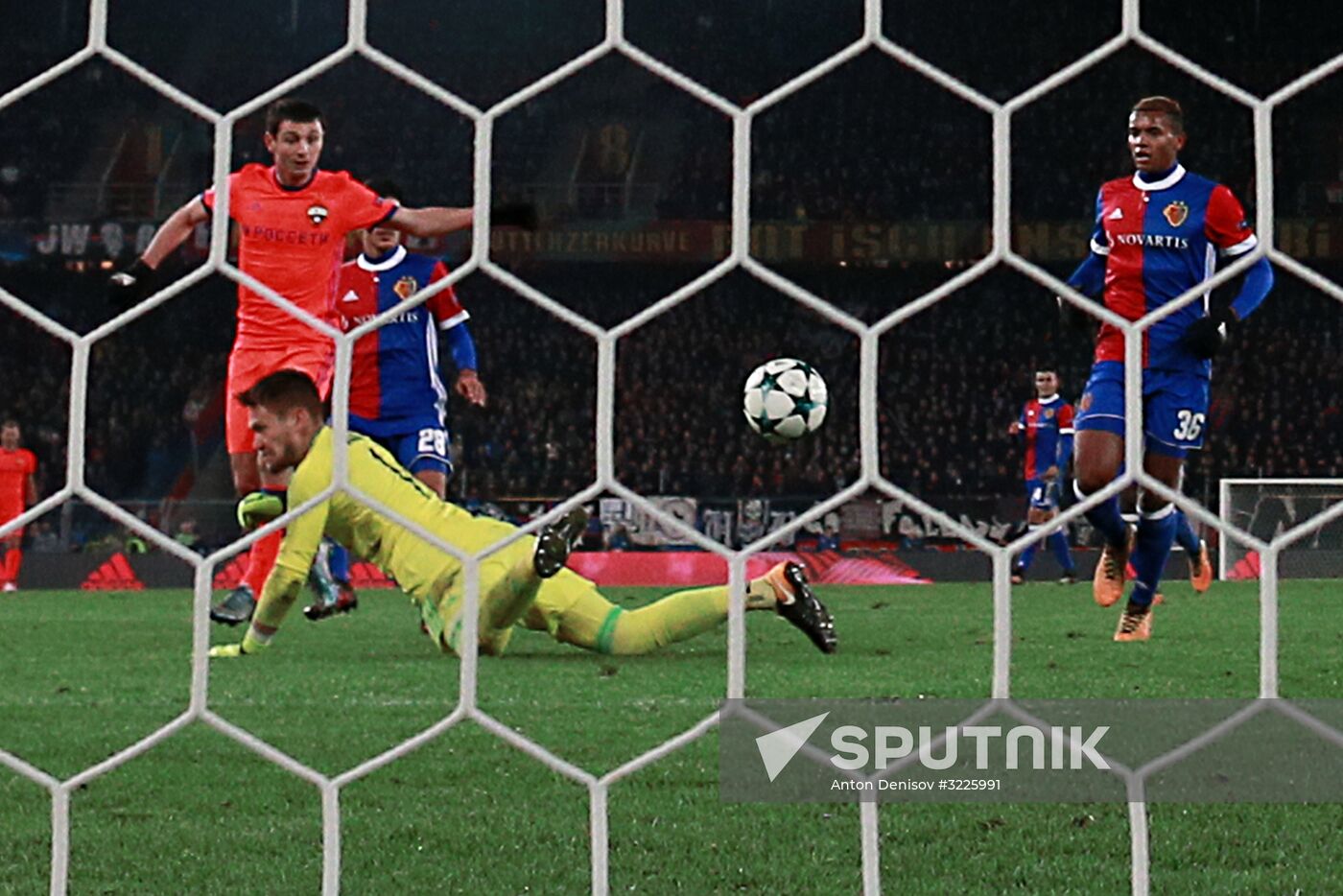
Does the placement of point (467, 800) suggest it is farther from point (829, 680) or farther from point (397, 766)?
point (829, 680)

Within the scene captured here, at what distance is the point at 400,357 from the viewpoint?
427cm

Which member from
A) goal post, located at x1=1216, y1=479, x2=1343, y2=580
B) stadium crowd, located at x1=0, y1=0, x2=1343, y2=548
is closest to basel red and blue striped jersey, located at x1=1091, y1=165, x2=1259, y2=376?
goal post, located at x1=1216, y1=479, x2=1343, y2=580

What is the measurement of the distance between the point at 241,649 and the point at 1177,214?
196 centimetres

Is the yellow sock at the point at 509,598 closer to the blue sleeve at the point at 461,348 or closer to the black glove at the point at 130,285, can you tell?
the blue sleeve at the point at 461,348

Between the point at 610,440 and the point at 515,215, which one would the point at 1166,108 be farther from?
the point at 610,440

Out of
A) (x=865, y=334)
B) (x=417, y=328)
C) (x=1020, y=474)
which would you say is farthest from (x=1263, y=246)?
(x=1020, y=474)

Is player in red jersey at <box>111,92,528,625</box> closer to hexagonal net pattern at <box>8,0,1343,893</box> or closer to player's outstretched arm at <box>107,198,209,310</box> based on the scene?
player's outstretched arm at <box>107,198,209,310</box>

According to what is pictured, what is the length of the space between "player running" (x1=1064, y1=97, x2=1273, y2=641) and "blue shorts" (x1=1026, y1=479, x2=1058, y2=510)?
12.1 feet

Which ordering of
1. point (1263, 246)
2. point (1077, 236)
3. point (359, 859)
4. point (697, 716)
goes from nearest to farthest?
1. point (1263, 246)
2. point (359, 859)
3. point (697, 716)
4. point (1077, 236)

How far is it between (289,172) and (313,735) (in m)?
0.82

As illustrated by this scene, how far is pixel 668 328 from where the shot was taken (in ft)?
39.6

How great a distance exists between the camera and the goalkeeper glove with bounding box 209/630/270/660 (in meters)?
3.41

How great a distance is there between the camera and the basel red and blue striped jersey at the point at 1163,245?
2.98 meters

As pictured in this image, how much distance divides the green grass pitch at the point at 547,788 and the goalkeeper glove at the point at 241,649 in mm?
98
